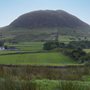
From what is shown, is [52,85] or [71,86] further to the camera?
[52,85]

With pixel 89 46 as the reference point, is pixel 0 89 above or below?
above

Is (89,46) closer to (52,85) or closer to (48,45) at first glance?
(48,45)

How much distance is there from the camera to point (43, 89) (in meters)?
11.5

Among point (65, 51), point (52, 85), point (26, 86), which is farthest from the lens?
point (65, 51)

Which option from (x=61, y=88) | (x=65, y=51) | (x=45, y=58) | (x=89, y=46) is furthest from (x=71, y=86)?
(x=89, y=46)

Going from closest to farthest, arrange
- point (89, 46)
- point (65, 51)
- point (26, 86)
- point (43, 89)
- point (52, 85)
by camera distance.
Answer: point (26, 86) → point (43, 89) → point (52, 85) → point (65, 51) → point (89, 46)

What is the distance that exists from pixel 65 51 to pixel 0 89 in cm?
5843

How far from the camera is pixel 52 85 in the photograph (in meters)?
12.5

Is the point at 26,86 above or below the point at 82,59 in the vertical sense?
above

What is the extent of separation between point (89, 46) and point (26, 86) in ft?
280

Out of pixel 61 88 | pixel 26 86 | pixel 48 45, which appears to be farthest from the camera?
pixel 48 45

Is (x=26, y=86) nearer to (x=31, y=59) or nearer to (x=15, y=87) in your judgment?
(x=15, y=87)

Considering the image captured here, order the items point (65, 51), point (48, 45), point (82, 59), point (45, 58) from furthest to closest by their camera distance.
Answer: point (48, 45), point (65, 51), point (45, 58), point (82, 59)

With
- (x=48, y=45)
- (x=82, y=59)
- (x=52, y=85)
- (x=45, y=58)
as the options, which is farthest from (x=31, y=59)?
(x=52, y=85)
